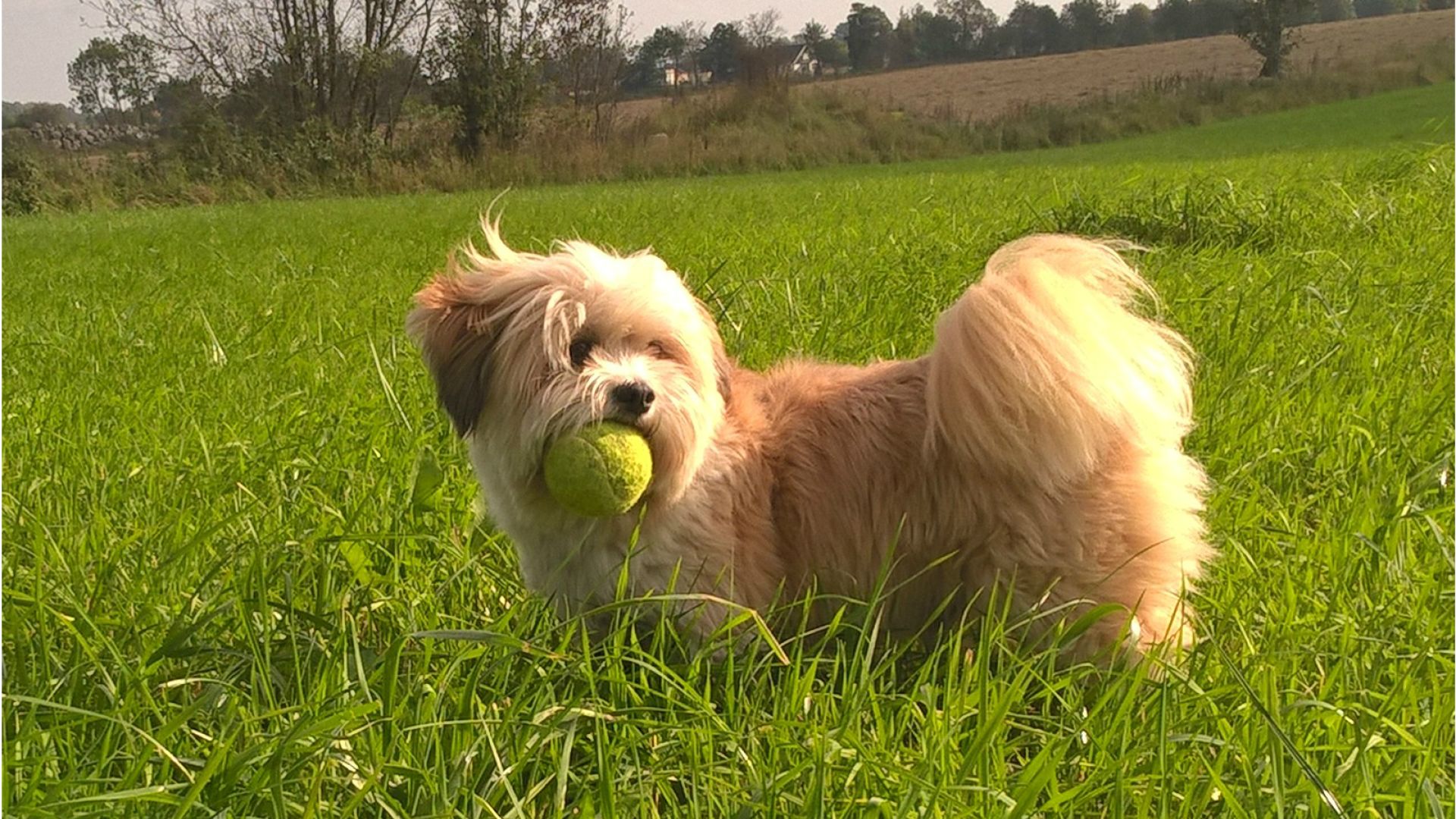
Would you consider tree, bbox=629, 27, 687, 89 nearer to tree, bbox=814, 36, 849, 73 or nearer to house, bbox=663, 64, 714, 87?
house, bbox=663, 64, 714, 87

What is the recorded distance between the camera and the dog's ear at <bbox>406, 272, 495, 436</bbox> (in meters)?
2.22

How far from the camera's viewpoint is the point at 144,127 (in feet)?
79.9

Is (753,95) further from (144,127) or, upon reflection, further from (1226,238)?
(1226,238)

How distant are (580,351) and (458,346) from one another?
282 mm

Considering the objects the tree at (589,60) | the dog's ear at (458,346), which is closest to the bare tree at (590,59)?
the tree at (589,60)

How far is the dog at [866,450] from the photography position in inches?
82.3

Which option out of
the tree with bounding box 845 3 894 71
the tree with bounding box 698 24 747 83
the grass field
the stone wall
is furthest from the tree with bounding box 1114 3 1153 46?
the grass field

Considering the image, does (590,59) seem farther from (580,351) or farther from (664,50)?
(580,351)

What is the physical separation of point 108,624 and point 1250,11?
43.4 m

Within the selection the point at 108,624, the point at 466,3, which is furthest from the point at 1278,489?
the point at 466,3

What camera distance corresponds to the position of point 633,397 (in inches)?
81.4

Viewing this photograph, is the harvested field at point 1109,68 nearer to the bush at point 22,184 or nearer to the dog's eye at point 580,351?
the bush at point 22,184

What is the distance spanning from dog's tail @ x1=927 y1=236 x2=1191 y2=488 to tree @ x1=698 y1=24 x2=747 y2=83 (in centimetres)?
829

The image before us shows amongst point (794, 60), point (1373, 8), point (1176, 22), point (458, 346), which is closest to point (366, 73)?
point (794, 60)
